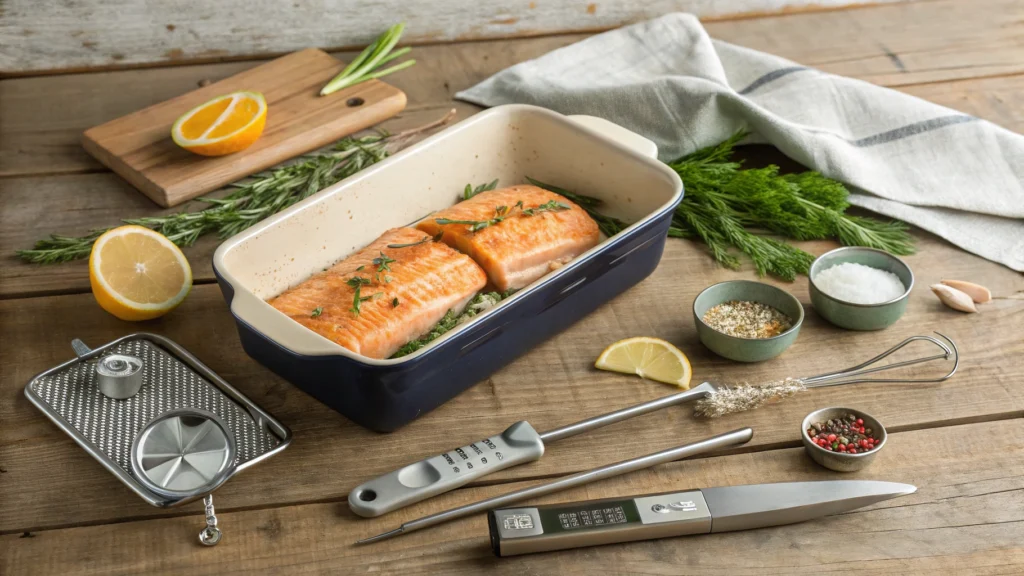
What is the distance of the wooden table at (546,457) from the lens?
1.47 m

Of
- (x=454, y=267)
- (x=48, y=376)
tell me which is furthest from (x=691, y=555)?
(x=48, y=376)

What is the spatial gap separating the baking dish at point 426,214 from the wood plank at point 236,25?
Result: 1.04 meters

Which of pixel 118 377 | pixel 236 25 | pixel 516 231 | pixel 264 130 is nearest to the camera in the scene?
pixel 118 377

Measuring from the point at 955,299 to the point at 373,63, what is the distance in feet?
5.60

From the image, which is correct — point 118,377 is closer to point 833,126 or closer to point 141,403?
point 141,403

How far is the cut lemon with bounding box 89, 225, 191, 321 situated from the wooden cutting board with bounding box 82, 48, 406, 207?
1.17ft

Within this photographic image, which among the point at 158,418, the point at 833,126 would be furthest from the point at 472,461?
the point at 833,126

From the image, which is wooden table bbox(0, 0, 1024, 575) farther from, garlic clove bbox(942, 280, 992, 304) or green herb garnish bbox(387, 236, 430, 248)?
green herb garnish bbox(387, 236, 430, 248)

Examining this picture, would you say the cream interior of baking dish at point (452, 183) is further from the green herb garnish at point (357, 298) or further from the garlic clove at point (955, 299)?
the garlic clove at point (955, 299)

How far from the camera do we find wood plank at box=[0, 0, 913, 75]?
288 cm

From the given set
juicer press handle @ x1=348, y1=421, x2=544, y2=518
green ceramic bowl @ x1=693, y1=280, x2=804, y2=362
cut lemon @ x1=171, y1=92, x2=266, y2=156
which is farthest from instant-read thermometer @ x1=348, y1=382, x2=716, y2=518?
cut lemon @ x1=171, y1=92, x2=266, y2=156

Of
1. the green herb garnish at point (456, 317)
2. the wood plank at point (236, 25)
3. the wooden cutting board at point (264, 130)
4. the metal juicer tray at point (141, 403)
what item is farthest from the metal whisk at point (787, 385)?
the wood plank at point (236, 25)

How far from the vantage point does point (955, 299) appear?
2.04 metres

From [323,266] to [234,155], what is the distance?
555 mm
